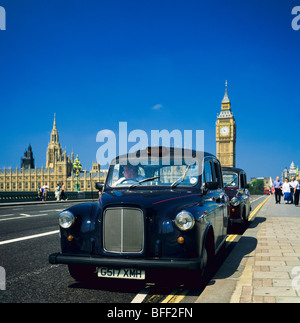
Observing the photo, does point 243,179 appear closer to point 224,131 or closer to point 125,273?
point 125,273

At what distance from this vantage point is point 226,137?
534 feet

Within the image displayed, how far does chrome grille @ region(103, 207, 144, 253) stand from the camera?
445 cm

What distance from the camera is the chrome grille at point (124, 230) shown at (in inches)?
175

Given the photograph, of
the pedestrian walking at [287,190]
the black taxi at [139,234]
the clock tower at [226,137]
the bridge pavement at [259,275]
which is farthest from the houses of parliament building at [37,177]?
the black taxi at [139,234]

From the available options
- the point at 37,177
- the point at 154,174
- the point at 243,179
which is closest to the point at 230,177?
the point at 243,179

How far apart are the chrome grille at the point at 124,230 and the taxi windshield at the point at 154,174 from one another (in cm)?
101

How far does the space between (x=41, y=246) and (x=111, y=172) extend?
3.09 metres

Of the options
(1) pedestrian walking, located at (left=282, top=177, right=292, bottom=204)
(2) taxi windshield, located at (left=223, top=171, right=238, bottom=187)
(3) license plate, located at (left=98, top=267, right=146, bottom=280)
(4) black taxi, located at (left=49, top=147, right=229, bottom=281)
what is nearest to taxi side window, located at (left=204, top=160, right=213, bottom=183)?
(4) black taxi, located at (left=49, top=147, right=229, bottom=281)

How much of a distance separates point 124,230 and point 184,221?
0.73 meters

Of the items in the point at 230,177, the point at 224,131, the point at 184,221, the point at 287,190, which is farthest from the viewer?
the point at 224,131

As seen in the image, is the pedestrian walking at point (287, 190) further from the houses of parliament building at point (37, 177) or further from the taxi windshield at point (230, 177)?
the houses of parliament building at point (37, 177)

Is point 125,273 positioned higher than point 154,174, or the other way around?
point 154,174
